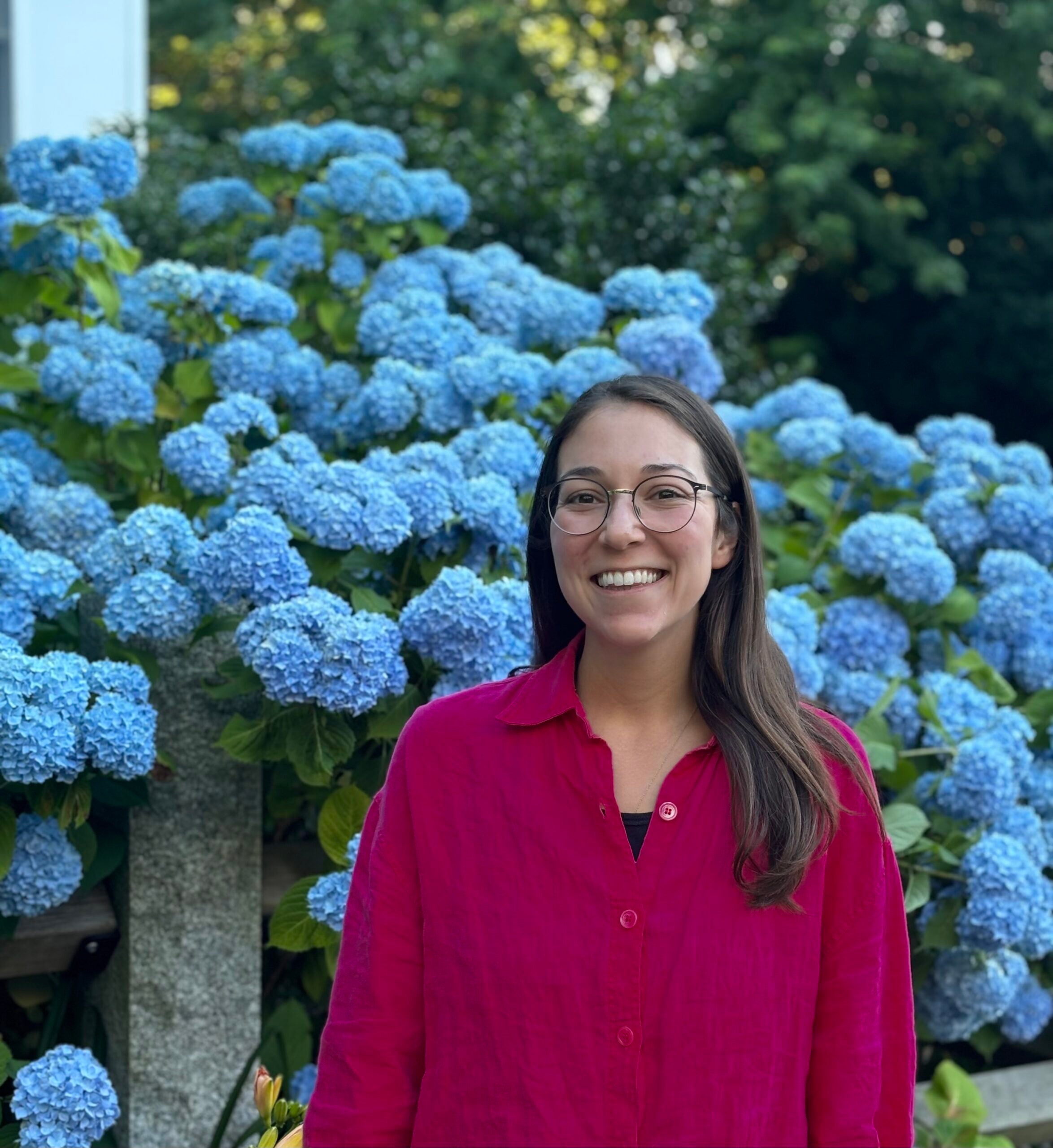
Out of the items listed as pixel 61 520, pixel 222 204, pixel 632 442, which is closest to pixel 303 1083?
pixel 61 520

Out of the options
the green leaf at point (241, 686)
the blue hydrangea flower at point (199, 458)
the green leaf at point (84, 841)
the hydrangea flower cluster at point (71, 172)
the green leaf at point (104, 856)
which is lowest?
the green leaf at point (104, 856)

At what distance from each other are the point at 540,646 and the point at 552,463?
241 mm


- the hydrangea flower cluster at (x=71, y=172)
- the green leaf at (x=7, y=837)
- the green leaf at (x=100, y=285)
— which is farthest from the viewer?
the green leaf at (x=100, y=285)

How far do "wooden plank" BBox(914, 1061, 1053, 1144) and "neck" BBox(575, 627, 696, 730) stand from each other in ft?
5.99

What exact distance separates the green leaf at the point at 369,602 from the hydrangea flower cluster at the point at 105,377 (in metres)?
0.85

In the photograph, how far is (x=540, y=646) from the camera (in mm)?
1754

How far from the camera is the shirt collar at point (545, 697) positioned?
1577mm

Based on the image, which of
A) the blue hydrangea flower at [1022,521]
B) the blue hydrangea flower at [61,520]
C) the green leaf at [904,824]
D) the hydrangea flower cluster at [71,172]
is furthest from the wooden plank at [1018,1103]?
the hydrangea flower cluster at [71,172]

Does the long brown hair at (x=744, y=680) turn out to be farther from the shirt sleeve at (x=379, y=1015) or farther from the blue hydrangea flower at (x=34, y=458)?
the blue hydrangea flower at (x=34, y=458)

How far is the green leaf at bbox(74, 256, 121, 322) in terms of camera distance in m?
3.33

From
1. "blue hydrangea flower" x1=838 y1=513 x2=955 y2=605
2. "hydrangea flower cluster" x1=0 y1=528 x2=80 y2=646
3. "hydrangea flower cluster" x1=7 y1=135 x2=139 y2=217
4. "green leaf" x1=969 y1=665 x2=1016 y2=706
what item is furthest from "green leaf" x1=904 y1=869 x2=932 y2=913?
"hydrangea flower cluster" x1=7 y1=135 x2=139 y2=217

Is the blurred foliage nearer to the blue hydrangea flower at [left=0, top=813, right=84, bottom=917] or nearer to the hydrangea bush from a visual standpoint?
the hydrangea bush

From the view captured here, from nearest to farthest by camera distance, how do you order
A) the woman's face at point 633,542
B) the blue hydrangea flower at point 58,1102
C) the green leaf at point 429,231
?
the woman's face at point 633,542 < the blue hydrangea flower at point 58,1102 < the green leaf at point 429,231

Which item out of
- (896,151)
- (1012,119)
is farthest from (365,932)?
(1012,119)
